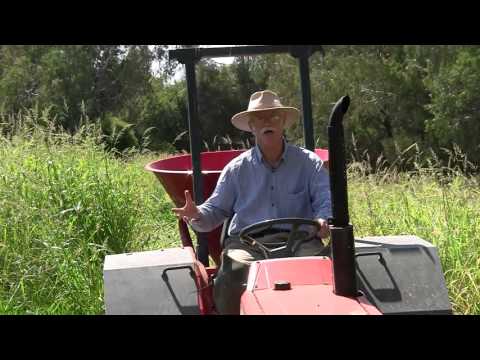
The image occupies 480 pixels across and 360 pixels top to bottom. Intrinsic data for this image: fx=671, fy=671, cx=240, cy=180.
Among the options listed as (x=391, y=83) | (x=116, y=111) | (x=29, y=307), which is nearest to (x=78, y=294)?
(x=29, y=307)

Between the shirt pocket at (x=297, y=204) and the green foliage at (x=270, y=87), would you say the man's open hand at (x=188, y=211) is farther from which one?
the green foliage at (x=270, y=87)

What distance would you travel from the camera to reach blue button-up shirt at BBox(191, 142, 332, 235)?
3326 millimetres

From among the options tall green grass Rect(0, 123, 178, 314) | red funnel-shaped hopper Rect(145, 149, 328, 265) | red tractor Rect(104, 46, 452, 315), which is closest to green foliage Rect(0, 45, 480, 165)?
tall green grass Rect(0, 123, 178, 314)

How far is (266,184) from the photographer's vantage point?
11.0 ft

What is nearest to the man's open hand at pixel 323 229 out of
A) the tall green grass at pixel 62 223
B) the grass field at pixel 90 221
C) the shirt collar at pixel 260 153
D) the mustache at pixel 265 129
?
the shirt collar at pixel 260 153

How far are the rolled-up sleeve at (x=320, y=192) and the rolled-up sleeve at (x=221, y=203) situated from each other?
42cm

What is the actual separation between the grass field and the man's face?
5.09ft

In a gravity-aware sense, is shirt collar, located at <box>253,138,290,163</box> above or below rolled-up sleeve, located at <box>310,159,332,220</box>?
above

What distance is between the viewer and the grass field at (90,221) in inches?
166

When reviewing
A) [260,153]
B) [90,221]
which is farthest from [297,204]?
[90,221]

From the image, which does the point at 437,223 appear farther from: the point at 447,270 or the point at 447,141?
the point at 447,141

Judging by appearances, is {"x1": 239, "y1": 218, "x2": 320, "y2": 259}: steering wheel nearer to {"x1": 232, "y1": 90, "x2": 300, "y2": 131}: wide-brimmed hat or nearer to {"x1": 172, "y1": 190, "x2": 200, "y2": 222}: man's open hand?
{"x1": 172, "y1": 190, "x2": 200, "y2": 222}: man's open hand

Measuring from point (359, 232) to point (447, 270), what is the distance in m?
0.96

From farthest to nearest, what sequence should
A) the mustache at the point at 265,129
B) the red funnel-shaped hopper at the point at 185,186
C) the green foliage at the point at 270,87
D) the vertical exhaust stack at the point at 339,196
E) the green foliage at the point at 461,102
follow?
the green foliage at the point at 270,87, the green foliage at the point at 461,102, the red funnel-shaped hopper at the point at 185,186, the mustache at the point at 265,129, the vertical exhaust stack at the point at 339,196
